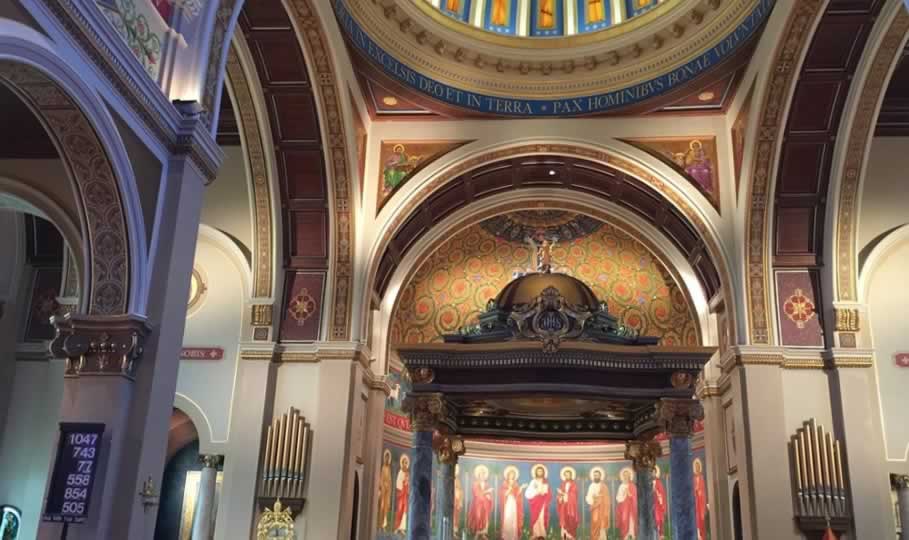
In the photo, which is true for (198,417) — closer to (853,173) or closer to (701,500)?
(701,500)

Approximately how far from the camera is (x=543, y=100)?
1439 cm

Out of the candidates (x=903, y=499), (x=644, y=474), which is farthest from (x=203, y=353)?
(x=903, y=499)

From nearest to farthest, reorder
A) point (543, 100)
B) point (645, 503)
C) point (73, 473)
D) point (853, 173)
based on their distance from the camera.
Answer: point (73, 473)
point (853, 173)
point (645, 503)
point (543, 100)

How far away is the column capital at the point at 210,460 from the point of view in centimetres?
1286

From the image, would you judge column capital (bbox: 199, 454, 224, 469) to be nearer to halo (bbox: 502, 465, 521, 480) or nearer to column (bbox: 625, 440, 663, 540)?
column (bbox: 625, 440, 663, 540)

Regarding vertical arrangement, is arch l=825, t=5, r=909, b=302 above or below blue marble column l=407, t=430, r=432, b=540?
above

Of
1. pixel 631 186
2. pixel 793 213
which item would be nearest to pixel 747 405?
pixel 793 213

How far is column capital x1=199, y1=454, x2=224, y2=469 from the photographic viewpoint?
1286 cm

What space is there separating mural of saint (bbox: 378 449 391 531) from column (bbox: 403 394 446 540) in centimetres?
555

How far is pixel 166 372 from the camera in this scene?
644 centimetres

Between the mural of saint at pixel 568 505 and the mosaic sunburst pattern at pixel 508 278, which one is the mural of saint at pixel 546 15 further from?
the mural of saint at pixel 568 505

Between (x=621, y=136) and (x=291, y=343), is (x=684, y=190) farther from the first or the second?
(x=291, y=343)

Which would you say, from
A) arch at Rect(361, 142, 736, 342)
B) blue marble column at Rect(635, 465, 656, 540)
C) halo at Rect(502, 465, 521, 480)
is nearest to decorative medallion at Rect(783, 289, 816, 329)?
arch at Rect(361, 142, 736, 342)

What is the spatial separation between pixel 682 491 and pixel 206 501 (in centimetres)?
703
